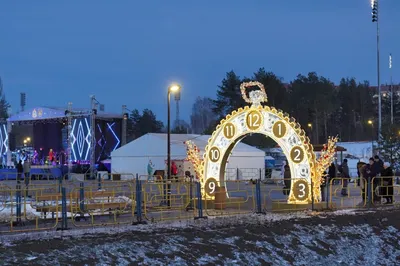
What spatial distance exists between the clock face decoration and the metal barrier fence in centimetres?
53

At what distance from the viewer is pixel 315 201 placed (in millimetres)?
19484

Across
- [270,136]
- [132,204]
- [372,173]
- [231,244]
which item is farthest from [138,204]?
[372,173]

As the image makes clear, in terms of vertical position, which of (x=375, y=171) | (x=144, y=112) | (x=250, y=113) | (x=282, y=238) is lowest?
(x=282, y=238)

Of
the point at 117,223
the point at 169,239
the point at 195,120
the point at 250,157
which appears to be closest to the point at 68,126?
the point at 250,157

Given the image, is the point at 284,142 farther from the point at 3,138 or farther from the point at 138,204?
the point at 3,138

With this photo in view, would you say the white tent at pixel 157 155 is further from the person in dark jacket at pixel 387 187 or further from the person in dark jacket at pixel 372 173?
the person in dark jacket at pixel 372 173

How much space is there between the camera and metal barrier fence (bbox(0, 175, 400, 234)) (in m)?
15.7

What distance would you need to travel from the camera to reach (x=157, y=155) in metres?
44.2

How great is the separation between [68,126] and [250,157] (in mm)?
16424

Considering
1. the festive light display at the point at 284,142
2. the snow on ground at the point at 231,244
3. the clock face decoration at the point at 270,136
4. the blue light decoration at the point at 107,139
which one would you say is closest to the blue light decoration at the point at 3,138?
the blue light decoration at the point at 107,139

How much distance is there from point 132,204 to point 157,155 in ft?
89.6

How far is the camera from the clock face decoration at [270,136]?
19.5 metres

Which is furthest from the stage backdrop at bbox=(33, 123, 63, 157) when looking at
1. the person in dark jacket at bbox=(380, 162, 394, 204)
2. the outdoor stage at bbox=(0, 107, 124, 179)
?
the person in dark jacket at bbox=(380, 162, 394, 204)

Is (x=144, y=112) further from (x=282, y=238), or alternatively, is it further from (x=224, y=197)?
(x=282, y=238)
